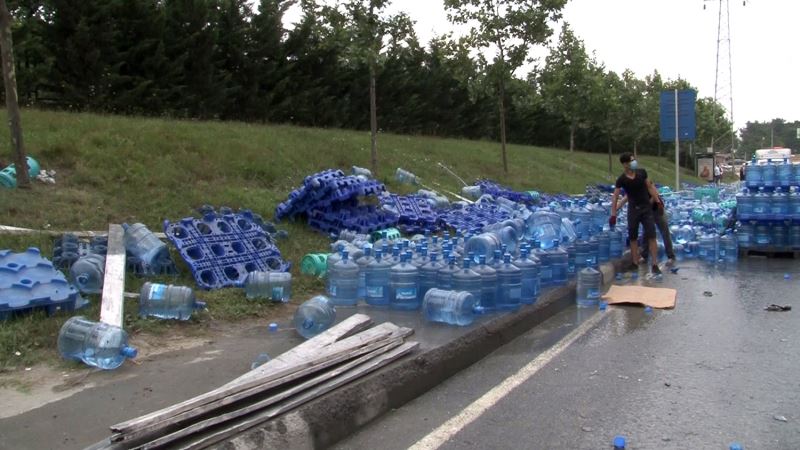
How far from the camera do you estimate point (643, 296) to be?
8680 mm

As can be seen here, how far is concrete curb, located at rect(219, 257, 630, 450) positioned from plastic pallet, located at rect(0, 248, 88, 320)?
3.16 metres

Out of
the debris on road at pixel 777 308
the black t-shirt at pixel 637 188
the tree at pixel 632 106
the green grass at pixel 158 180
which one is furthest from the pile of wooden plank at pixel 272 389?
the tree at pixel 632 106

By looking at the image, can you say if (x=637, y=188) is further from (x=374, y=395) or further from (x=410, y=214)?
(x=374, y=395)

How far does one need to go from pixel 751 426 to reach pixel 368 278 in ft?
13.4

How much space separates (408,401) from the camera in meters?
5.24

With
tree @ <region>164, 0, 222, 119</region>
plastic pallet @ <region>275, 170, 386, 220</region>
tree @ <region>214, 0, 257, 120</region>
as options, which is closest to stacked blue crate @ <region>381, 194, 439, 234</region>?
plastic pallet @ <region>275, 170, 386, 220</region>

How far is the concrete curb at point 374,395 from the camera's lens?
411 cm

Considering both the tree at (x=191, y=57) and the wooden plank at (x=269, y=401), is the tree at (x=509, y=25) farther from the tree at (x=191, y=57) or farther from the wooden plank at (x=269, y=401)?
the wooden plank at (x=269, y=401)

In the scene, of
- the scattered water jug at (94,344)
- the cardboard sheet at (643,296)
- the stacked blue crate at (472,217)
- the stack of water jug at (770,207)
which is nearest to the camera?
the scattered water jug at (94,344)

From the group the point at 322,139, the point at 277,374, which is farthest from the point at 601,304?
the point at 322,139

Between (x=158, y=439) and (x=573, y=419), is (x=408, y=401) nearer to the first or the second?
(x=573, y=419)

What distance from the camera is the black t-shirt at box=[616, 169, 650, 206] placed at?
10.7 meters

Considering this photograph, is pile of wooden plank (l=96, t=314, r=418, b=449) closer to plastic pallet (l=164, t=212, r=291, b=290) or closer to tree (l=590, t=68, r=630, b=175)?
plastic pallet (l=164, t=212, r=291, b=290)

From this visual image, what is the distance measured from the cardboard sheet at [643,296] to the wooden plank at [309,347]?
3.91m
